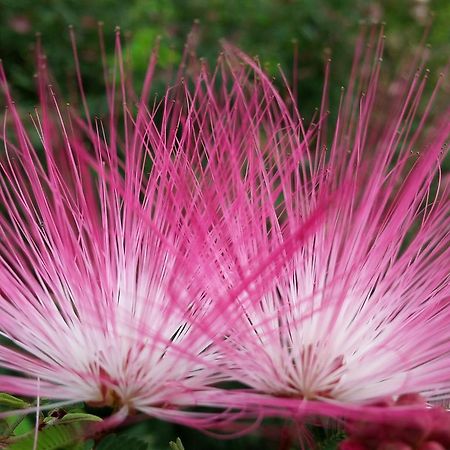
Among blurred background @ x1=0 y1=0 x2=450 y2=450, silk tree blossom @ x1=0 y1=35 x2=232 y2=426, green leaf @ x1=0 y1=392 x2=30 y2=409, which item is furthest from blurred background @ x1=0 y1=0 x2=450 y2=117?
green leaf @ x1=0 y1=392 x2=30 y2=409

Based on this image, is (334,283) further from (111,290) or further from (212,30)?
(212,30)

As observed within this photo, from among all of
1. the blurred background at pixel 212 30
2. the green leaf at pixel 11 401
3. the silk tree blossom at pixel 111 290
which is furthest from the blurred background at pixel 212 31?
the green leaf at pixel 11 401

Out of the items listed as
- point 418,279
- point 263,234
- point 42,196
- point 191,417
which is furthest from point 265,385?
point 42,196

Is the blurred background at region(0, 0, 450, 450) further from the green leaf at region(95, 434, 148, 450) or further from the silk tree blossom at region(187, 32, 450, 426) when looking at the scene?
the green leaf at region(95, 434, 148, 450)

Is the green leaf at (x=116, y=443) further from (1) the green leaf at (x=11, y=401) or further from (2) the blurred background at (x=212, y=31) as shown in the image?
(2) the blurred background at (x=212, y=31)

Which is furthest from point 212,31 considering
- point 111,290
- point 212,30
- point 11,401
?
point 11,401
